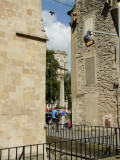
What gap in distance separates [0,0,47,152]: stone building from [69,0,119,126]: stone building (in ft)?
23.8

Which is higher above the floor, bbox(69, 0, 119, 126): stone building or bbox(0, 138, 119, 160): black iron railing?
bbox(69, 0, 119, 126): stone building

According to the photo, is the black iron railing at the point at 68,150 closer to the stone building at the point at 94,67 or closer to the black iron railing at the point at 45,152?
the black iron railing at the point at 45,152

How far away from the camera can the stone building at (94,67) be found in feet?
45.4

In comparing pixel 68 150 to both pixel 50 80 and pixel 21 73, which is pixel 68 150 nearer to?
pixel 21 73

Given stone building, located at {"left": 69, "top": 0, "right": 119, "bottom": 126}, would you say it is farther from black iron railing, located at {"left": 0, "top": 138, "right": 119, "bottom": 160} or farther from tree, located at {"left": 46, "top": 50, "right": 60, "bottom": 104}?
tree, located at {"left": 46, "top": 50, "right": 60, "bottom": 104}

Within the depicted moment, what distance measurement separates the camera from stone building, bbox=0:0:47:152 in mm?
6676

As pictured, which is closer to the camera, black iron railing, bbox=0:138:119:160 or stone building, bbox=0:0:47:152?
black iron railing, bbox=0:138:119:160

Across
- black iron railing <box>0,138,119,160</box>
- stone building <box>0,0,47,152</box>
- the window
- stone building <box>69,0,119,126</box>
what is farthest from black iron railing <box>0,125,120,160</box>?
the window

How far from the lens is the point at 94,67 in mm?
15016

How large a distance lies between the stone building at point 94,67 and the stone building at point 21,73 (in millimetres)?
7264

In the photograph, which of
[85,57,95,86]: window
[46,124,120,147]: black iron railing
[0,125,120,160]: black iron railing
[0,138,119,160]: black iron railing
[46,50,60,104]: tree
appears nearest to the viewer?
[0,138,119,160]: black iron railing

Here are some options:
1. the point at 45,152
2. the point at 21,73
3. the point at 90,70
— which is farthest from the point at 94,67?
the point at 45,152

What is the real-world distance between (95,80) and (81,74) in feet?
4.72

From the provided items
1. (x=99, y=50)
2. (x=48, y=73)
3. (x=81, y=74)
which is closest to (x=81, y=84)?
(x=81, y=74)
